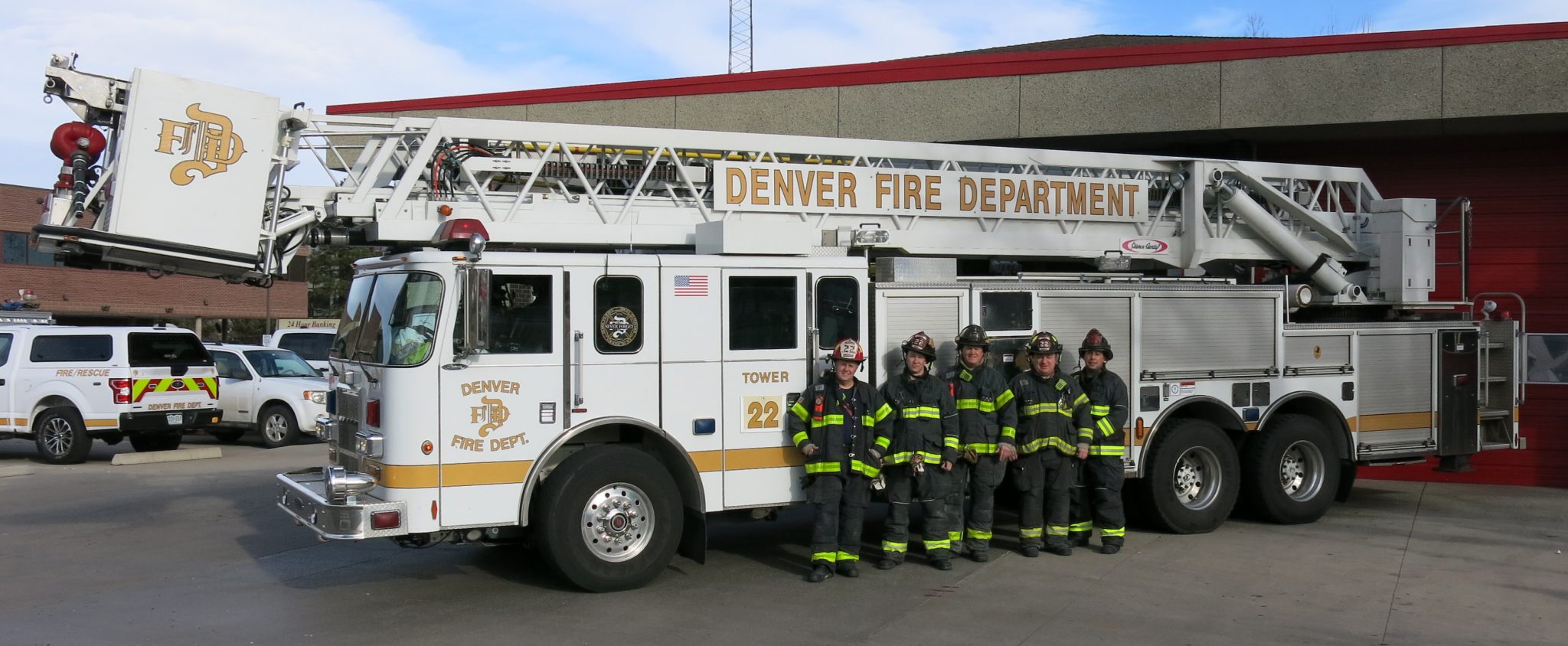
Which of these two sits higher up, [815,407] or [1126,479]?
[815,407]

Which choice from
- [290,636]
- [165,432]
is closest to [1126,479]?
[290,636]

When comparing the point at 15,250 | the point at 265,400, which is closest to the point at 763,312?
the point at 265,400

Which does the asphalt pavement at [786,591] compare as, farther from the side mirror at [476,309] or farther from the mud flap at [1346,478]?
the side mirror at [476,309]

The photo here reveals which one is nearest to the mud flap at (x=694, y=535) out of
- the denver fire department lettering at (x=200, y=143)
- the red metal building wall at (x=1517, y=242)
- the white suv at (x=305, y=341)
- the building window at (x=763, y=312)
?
the building window at (x=763, y=312)

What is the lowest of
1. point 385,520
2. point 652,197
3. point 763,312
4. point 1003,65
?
point 385,520

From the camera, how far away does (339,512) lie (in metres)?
7.20

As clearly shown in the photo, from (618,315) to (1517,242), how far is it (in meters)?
11.2

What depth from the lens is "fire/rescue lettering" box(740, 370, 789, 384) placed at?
8203 millimetres

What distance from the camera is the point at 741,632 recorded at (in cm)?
694

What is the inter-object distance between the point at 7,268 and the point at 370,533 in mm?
35746

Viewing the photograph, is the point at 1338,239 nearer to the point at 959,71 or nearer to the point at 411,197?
the point at 959,71

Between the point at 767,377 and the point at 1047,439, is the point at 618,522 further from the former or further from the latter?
the point at 1047,439

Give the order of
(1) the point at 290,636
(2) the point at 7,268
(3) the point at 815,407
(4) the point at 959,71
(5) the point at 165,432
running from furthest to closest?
(2) the point at 7,268
(5) the point at 165,432
(4) the point at 959,71
(3) the point at 815,407
(1) the point at 290,636

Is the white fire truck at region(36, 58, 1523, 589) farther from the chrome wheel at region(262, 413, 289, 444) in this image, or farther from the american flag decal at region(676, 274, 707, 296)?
the chrome wheel at region(262, 413, 289, 444)
